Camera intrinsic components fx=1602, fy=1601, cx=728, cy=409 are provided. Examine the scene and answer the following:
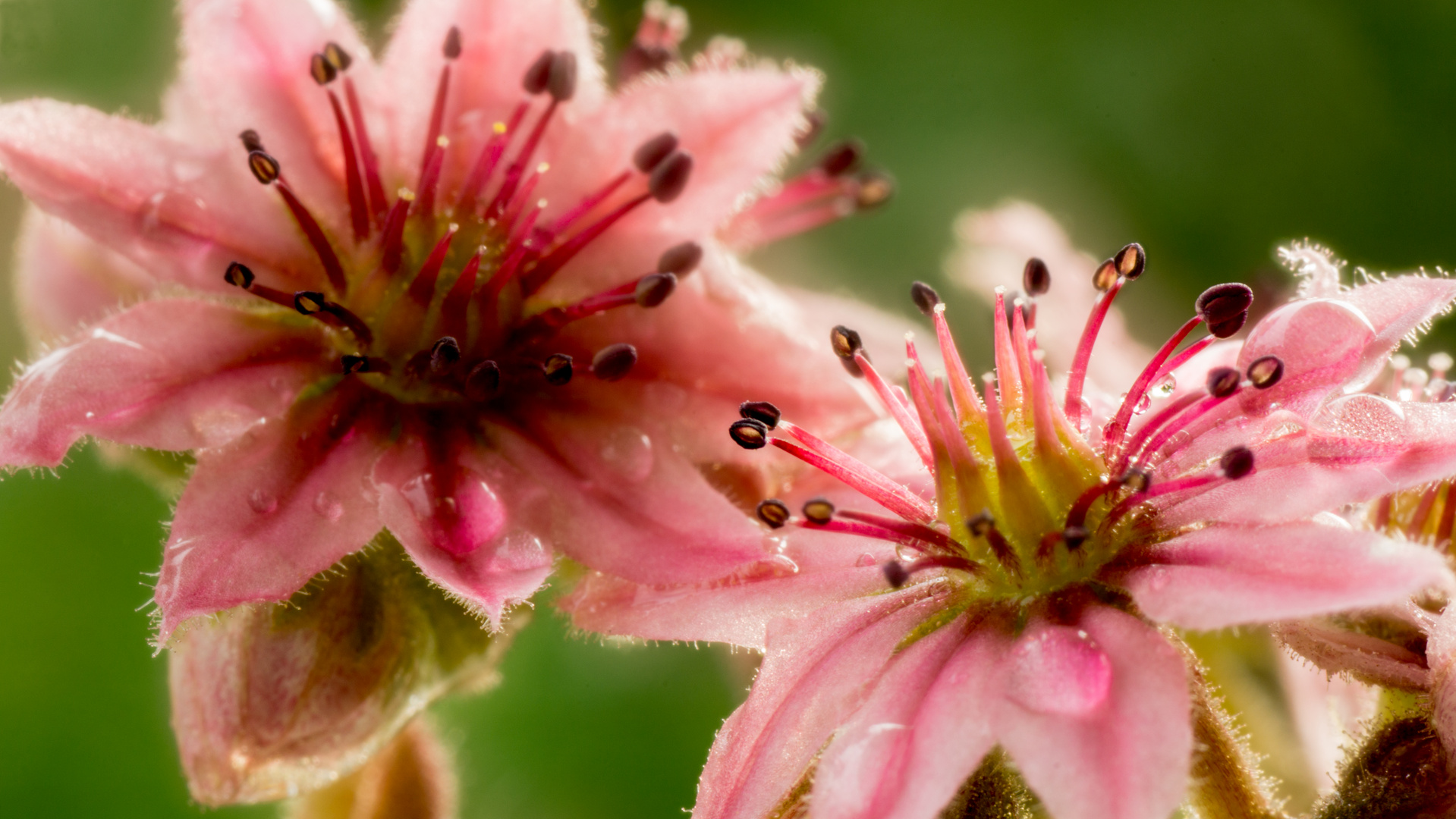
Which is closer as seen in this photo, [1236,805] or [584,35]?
[1236,805]

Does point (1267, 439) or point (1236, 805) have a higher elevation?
point (1267, 439)

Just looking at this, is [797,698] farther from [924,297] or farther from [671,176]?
[671,176]

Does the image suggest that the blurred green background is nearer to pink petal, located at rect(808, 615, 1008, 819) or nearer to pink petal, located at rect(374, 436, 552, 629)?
pink petal, located at rect(374, 436, 552, 629)

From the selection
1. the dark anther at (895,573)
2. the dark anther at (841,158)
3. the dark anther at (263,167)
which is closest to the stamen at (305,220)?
the dark anther at (263,167)

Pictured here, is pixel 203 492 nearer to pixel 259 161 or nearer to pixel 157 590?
pixel 157 590

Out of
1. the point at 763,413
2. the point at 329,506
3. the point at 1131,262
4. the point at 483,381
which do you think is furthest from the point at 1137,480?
the point at 329,506

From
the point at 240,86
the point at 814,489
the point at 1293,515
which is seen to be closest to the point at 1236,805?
the point at 1293,515

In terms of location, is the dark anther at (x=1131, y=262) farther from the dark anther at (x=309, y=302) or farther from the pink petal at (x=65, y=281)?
the pink petal at (x=65, y=281)
